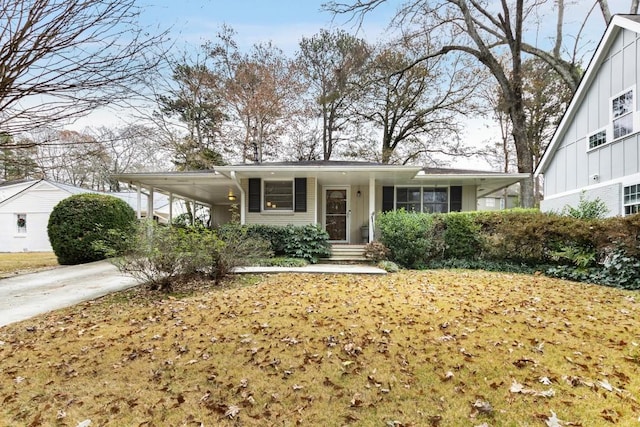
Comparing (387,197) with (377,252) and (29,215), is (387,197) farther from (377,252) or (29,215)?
(29,215)

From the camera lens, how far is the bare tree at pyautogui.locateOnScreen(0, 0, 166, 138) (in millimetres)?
2582

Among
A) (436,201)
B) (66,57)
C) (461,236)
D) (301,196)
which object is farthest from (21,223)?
(461,236)

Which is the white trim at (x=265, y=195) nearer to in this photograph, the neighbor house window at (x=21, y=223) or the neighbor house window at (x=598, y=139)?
the neighbor house window at (x=598, y=139)

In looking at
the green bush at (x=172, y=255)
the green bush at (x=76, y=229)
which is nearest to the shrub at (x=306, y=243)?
the green bush at (x=172, y=255)

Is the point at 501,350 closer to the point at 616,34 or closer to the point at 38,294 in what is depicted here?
the point at 38,294

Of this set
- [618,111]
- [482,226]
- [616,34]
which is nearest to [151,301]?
[482,226]

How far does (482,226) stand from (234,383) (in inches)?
327

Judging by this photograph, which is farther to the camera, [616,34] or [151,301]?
[616,34]

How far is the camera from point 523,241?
8703mm

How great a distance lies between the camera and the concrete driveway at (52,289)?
5.49 m

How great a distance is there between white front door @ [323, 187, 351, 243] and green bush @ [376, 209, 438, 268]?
3.02 metres

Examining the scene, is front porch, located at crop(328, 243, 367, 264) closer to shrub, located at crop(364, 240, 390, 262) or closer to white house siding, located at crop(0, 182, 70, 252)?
shrub, located at crop(364, 240, 390, 262)

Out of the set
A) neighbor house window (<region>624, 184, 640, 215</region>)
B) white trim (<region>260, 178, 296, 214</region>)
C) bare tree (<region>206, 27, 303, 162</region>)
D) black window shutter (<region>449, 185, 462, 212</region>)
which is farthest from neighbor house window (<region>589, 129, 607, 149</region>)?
bare tree (<region>206, 27, 303, 162</region>)

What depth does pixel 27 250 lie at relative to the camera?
63.8 ft
